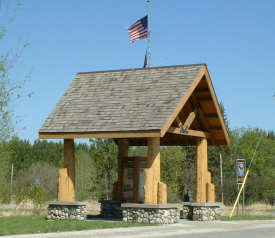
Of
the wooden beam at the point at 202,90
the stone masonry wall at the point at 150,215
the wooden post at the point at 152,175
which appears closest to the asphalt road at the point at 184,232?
the stone masonry wall at the point at 150,215

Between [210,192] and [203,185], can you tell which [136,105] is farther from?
[210,192]

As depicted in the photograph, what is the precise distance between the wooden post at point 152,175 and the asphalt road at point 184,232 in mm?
1187

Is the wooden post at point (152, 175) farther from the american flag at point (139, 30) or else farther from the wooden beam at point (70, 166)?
the american flag at point (139, 30)

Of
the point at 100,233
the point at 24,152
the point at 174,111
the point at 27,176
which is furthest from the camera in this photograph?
the point at 24,152

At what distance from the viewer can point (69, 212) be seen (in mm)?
19969

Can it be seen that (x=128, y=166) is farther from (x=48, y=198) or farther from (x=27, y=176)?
(x=27, y=176)

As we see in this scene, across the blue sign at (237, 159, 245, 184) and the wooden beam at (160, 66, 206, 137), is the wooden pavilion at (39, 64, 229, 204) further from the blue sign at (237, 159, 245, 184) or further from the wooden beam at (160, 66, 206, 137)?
the blue sign at (237, 159, 245, 184)

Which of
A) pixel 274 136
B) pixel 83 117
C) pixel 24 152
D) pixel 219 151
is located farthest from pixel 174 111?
pixel 24 152

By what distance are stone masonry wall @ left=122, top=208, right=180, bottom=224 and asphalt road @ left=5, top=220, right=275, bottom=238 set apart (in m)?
0.45

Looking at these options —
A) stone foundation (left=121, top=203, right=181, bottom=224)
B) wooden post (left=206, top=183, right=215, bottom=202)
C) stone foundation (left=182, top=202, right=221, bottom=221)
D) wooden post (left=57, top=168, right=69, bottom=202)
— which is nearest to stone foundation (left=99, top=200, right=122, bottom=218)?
stone foundation (left=182, top=202, right=221, bottom=221)

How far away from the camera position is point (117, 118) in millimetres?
19172

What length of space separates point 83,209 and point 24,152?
6213cm

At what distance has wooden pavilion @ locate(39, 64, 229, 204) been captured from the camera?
60.4 feet

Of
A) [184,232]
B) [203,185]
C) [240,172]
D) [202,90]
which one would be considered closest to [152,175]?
[184,232]
